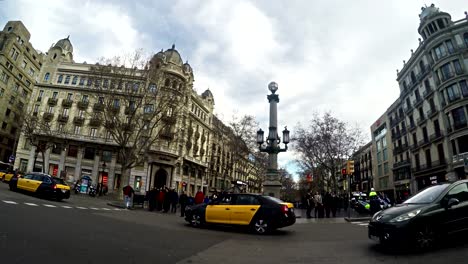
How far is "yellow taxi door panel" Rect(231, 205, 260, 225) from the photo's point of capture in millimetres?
9969

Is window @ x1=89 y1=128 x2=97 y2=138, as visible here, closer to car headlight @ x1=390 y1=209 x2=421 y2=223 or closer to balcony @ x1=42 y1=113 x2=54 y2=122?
balcony @ x1=42 y1=113 x2=54 y2=122

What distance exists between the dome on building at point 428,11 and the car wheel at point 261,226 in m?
42.9

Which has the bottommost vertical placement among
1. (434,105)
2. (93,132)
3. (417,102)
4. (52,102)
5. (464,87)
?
(93,132)

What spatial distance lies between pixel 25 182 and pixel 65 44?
142ft

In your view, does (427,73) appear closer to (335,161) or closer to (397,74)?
(397,74)

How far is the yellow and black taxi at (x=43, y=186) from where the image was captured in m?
16.7

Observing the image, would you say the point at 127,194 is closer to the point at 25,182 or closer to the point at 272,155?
the point at 25,182

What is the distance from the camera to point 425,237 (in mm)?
5629

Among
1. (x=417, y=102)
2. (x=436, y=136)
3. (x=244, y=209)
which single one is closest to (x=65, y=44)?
(x=244, y=209)

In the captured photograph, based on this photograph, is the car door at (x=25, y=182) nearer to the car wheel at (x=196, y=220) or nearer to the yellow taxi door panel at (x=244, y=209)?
the car wheel at (x=196, y=220)

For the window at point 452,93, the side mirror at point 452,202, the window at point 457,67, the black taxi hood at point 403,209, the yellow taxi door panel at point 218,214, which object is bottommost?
the yellow taxi door panel at point 218,214

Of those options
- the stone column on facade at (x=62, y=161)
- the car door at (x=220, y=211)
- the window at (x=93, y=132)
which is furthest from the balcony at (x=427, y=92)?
the stone column on facade at (x=62, y=161)

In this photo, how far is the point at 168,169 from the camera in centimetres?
4225

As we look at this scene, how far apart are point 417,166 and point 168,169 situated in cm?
3803
